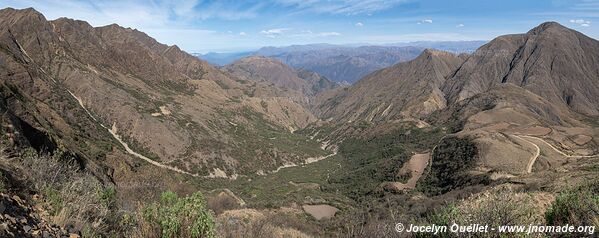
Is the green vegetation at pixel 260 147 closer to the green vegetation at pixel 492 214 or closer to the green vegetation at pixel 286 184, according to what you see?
the green vegetation at pixel 286 184

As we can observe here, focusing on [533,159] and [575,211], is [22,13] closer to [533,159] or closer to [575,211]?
[533,159]

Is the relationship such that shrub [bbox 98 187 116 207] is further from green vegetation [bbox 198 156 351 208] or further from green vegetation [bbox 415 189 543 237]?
green vegetation [bbox 198 156 351 208]

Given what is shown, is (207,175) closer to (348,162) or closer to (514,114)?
(348,162)

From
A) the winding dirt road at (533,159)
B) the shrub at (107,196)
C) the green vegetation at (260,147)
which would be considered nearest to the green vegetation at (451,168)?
the winding dirt road at (533,159)

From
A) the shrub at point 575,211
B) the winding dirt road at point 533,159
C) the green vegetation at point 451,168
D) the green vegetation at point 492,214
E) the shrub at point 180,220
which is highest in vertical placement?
the shrub at point 180,220

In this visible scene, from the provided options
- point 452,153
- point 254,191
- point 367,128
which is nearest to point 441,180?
point 452,153
